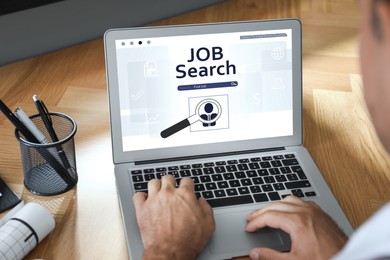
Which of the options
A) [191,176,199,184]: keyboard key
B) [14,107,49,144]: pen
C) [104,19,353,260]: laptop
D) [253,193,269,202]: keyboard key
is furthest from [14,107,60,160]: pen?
[253,193,269,202]: keyboard key

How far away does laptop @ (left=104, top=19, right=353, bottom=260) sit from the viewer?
0.99 m

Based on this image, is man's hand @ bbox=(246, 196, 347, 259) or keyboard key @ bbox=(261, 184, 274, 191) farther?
keyboard key @ bbox=(261, 184, 274, 191)

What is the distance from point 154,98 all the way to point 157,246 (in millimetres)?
278

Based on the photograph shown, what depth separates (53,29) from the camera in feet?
4.49

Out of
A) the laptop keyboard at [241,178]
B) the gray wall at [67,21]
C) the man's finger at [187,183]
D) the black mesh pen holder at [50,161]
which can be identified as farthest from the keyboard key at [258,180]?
the gray wall at [67,21]

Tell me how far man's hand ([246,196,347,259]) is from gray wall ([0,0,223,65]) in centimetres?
70

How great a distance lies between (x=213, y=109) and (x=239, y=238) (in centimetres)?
25

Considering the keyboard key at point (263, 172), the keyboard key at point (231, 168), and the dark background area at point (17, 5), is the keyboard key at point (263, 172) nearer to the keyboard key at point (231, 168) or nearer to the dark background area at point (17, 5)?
the keyboard key at point (231, 168)

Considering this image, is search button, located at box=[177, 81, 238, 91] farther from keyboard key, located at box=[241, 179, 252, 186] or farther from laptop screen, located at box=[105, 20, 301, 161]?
keyboard key, located at box=[241, 179, 252, 186]

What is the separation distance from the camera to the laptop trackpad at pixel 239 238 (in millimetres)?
872

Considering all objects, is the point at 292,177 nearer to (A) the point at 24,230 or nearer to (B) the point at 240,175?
(B) the point at 240,175

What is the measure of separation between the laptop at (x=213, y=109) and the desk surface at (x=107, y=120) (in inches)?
2.1

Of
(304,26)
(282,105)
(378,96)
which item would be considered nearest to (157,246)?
(282,105)

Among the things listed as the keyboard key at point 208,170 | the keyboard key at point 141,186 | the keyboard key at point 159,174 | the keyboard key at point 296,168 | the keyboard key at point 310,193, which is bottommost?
the keyboard key at point 310,193
